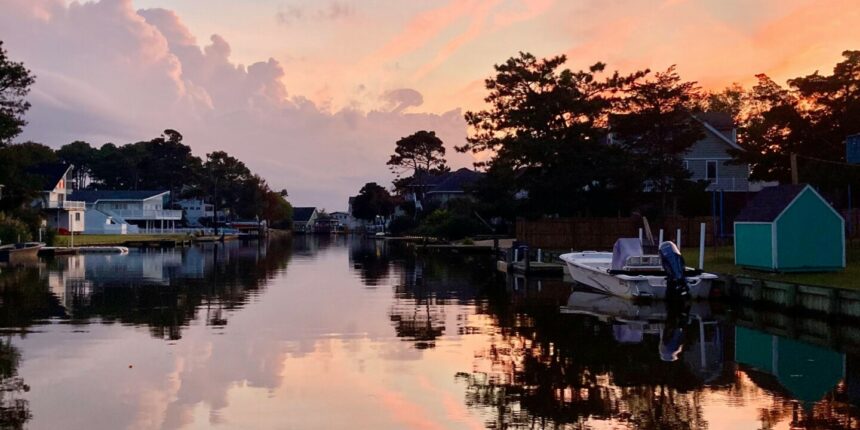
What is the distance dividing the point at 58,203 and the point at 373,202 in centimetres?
6263

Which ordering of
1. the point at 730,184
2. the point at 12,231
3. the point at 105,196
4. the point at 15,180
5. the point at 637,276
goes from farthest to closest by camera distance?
the point at 105,196
the point at 12,231
the point at 15,180
the point at 730,184
the point at 637,276

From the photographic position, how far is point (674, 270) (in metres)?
31.3

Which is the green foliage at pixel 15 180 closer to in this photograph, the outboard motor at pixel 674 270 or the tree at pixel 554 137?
the tree at pixel 554 137

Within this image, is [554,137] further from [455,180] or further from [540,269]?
[455,180]

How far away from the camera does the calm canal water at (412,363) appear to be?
14562mm

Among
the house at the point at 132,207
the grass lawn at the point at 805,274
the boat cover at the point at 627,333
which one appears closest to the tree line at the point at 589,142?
the grass lawn at the point at 805,274

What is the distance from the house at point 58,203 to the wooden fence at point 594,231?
7030 cm

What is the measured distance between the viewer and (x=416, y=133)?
480 ft

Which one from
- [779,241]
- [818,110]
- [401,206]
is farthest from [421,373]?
[401,206]

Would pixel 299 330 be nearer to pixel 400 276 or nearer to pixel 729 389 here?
pixel 729 389

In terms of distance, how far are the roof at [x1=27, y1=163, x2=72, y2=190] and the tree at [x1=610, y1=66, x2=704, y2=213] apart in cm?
7781

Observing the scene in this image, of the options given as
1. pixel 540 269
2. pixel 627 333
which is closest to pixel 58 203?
pixel 540 269

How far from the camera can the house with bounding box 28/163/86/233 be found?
107750 mm

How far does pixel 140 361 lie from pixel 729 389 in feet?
42.1
